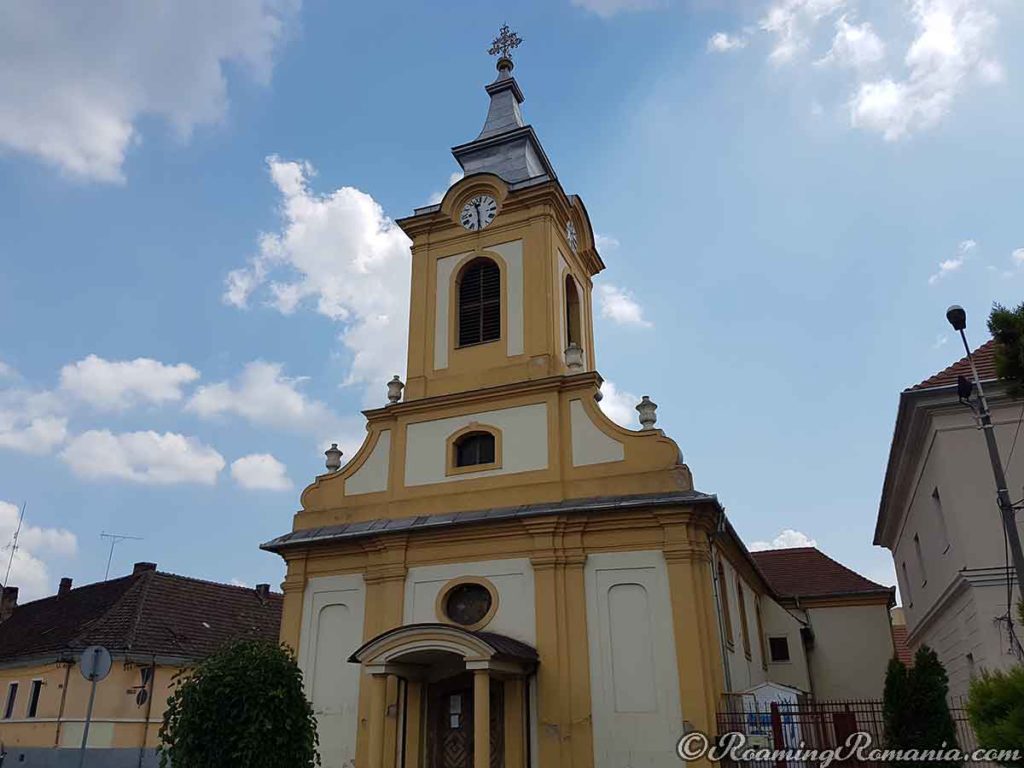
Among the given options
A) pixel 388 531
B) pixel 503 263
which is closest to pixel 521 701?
pixel 388 531

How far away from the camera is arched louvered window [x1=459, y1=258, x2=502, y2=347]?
19.3 meters

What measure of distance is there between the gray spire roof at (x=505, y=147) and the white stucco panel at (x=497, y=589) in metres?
10.0

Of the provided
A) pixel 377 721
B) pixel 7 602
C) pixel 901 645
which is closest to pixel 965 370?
pixel 377 721

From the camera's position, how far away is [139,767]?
969 inches

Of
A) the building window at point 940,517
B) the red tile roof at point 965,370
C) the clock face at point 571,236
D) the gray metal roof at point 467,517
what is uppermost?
the clock face at point 571,236

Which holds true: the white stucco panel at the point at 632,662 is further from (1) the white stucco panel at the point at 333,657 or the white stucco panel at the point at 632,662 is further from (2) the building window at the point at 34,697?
(2) the building window at the point at 34,697

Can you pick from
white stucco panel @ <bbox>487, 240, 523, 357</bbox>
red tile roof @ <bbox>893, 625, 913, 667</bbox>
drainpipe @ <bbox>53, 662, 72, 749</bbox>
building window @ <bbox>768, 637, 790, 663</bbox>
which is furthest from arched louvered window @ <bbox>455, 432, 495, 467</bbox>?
red tile roof @ <bbox>893, 625, 913, 667</bbox>

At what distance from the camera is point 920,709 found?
11445 millimetres

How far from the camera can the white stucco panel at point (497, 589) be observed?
15.4 meters

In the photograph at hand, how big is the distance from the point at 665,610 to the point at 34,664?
891 inches

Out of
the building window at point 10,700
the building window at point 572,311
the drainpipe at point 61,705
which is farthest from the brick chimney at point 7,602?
the building window at point 572,311

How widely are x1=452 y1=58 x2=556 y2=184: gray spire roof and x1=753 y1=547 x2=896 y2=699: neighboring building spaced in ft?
53.3

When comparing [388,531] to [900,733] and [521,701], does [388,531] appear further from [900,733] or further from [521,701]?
[900,733]

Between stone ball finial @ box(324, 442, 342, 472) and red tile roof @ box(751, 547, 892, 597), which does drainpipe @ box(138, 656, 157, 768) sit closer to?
stone ball finial @ box(324, 442, 342, 472)
